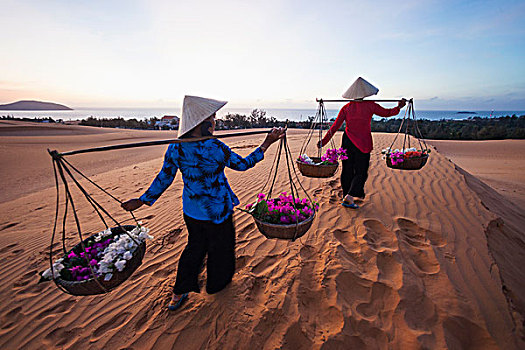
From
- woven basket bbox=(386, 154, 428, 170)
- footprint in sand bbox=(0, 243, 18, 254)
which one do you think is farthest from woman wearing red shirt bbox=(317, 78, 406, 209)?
footprint in sand bbox=(0, 243, 18, 254)

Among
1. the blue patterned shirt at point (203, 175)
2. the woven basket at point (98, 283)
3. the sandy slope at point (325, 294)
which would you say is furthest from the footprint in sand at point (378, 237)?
the woven basket at point (98, 283)

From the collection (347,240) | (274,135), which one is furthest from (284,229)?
(347,240)

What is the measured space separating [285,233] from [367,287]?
111cm

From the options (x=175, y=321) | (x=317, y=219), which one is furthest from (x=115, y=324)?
(x=317, y=219)

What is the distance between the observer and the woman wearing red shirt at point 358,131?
3.86m

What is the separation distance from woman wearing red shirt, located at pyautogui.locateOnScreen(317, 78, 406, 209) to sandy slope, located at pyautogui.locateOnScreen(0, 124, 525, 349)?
0.54m

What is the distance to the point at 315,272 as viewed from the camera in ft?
9.04

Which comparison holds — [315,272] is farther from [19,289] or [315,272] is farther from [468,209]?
[19,289]

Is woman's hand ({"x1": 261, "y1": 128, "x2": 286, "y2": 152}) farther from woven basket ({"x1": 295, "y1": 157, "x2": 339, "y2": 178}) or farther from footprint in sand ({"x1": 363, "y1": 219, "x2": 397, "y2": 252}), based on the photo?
footprint in sand ({"x1": 363, "y1": 219, "x2": 397, "y2": 252})

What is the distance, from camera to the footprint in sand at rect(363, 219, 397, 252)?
3108 mm

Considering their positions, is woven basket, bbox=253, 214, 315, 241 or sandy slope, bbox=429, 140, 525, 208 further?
sandy slope, bbox=429, 140, 525, 208

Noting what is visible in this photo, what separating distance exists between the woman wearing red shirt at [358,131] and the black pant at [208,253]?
259 cm

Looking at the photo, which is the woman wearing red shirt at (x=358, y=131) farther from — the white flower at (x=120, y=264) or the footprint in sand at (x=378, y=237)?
the white flower at (x=120, y=264)

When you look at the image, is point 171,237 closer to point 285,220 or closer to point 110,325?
point 110,325
